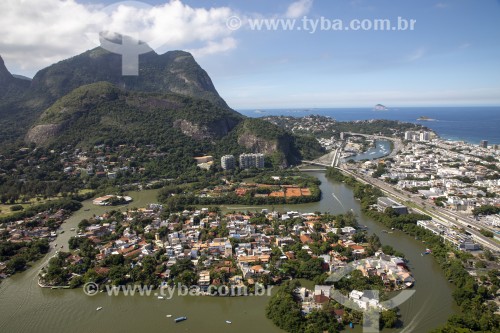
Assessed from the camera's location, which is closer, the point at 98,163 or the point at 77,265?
the point at 77,265

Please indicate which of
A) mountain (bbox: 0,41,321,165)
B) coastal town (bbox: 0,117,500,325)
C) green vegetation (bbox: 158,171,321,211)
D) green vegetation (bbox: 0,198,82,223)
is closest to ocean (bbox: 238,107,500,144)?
mountain (bbox: 0,41,321,165)

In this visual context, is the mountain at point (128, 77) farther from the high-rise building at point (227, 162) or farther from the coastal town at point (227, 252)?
the coastal town at point (227, 252)

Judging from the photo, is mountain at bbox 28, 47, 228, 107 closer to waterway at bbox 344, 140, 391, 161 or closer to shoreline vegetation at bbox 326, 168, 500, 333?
waterway at bbox 344, 140, 391, 161

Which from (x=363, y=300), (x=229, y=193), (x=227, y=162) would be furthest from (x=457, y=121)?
(x=363, y=300)

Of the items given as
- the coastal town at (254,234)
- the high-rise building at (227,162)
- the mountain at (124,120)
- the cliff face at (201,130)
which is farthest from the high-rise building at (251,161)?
the cliff face at (201,130)

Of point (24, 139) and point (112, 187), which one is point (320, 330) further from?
point (24, 139)

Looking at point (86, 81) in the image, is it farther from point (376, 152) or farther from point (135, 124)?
point (376, 152)

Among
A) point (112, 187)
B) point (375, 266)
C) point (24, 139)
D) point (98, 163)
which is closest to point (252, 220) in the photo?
point (375, 266)
